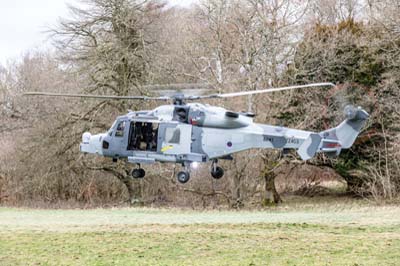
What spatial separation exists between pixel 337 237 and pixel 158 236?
3.97m

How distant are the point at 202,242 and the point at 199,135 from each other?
392 centimetres

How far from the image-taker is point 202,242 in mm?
15328

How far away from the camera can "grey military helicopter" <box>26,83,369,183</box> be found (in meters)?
17.9

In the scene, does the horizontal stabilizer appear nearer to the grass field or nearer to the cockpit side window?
the grass field

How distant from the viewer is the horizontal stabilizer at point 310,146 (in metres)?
17.4

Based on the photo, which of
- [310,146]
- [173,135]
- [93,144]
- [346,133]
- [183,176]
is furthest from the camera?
[93,144]

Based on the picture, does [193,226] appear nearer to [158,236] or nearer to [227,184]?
[158,236]

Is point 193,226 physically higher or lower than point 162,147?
lower

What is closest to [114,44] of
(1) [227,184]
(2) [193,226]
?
(1) [227,184]

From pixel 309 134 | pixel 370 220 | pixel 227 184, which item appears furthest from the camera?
pixel 227 184

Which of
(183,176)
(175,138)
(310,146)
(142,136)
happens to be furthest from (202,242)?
(142,136)

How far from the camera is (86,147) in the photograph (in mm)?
19875

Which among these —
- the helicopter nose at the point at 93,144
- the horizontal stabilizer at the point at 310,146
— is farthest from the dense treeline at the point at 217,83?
the horizontal stabilizer at the point at 310,146

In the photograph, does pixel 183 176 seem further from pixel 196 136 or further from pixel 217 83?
pixel 217 83
